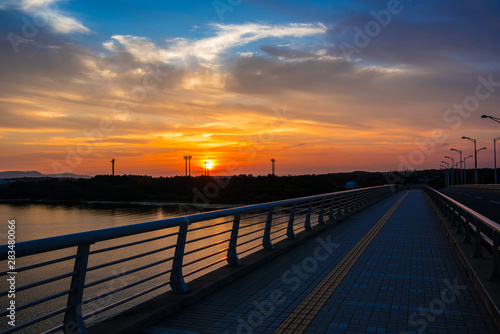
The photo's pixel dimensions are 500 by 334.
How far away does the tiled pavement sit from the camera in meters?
4.80

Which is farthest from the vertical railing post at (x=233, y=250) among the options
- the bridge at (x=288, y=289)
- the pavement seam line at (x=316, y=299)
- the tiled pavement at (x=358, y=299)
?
the pavement seam line at (x=316, y=299)

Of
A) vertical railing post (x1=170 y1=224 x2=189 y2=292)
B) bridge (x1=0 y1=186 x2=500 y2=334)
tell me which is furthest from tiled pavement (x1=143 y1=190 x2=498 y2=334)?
vertical railing post (x1=170 y1=224 x2=189 y2=292)

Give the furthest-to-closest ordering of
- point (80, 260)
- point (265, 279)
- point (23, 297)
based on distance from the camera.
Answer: point (23, 297)
point (265, 279)
point (80, 260)

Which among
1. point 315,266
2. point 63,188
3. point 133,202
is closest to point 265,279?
point 315,266

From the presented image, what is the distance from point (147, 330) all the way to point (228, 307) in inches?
47.6

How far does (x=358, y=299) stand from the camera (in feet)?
19.2

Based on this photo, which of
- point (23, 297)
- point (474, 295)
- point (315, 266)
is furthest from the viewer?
point (23, 297)

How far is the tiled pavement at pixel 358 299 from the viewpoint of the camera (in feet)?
15.8

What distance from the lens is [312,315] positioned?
5164mm

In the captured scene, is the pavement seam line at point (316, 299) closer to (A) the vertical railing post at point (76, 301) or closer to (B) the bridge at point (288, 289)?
(B) the bridge at point (288, 289)

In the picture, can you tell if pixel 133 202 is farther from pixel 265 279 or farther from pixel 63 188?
pixel 265 279

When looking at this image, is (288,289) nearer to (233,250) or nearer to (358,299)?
(358,299)

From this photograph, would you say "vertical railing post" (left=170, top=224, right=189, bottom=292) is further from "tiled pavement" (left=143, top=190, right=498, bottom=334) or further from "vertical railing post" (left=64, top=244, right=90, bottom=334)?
"vertical railing post" (left=64, top=244, right=90, bottom=334)

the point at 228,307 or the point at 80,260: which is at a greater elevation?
the point at 80,260
